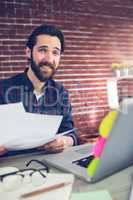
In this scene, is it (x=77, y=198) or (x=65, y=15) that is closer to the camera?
(x=77, y=198)

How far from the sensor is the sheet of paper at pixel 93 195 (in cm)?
86

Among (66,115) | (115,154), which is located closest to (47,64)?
(66,115)

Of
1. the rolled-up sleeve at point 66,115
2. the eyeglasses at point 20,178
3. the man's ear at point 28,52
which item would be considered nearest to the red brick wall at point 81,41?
the man's ear at point 28,52

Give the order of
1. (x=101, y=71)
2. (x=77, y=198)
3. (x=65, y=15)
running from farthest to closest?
(x=101, y=71)
(x=65, y=15)
(x=77, y=198)

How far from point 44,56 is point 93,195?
1.99 m

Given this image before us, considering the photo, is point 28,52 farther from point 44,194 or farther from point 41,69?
point 44,194

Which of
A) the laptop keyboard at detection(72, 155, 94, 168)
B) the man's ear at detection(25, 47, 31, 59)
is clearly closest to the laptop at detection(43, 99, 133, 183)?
the laptop keyboard at detection(72, 155, 94, 168)

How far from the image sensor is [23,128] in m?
1.34

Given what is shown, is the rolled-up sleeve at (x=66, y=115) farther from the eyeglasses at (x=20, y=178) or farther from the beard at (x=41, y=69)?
the eyeglasses at (x=20, y=178)

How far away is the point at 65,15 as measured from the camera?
3.23m

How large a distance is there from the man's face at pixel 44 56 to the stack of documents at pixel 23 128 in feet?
4.32

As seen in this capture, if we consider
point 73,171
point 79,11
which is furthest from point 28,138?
point 79,11

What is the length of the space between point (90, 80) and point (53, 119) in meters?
2.09

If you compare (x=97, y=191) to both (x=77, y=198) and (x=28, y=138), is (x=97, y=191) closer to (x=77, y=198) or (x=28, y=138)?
(x=77, y=198)
